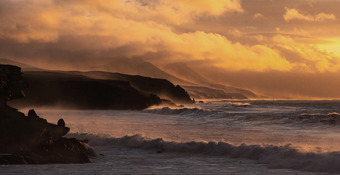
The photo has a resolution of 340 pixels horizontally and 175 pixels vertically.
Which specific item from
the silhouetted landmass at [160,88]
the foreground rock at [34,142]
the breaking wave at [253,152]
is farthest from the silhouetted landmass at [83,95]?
the foreground rock at [34,142]

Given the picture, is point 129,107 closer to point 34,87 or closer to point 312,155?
point 34,87

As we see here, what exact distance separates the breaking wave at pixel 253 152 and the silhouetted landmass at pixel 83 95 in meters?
84.9

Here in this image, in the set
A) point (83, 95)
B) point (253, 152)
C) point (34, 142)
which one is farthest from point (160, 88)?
point (34, 142)

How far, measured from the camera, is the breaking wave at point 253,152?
16.7m

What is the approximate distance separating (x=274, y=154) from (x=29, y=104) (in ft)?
335

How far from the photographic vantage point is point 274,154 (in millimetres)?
18906

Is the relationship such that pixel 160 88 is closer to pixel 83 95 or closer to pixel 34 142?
pixel 83 95

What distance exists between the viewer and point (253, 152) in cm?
1998

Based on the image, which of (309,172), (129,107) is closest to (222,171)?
(309,172)

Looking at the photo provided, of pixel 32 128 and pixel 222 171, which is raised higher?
pixel 32 128

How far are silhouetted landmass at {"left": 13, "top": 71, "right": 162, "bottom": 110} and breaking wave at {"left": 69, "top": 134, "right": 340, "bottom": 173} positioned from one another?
84.9m

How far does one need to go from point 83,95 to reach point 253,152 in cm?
10471

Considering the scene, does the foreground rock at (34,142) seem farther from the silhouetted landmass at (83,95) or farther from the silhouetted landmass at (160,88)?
the silhouetted landmass at (160,88)

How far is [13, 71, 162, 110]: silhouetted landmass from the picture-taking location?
372 feet
